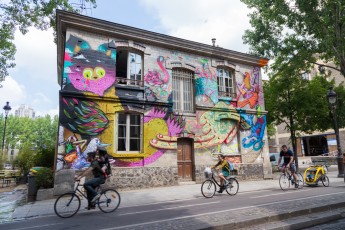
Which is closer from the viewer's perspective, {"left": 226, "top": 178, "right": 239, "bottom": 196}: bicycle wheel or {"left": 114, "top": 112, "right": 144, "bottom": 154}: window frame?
{"left": 226, "top": 178, "right": 239, "bottom": 196}: bicycle wheel

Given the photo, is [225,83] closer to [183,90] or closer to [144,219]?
[183,90]

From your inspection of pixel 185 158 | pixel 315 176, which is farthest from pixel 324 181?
pixel 185 158

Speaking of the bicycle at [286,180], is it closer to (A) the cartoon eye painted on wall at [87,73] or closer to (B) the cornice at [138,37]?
(B) the cornice at [138,37]

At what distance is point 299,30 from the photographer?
14.1 m

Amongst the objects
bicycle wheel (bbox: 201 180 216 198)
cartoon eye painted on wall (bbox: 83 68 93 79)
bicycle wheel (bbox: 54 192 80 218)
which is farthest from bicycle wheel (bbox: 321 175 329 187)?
cartoon eye painted on wall (bbox: 83 68 93 79)

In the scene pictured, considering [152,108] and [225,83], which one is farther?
[225,83]

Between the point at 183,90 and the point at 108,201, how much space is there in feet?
28.8

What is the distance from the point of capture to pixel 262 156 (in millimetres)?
16031

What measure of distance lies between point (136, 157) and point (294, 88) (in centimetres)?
1471

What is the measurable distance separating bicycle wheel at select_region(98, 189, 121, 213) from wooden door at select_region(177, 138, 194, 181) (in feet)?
21.2

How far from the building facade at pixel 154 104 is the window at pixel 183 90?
0.06 metres

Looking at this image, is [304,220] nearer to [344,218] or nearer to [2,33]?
[344,218]

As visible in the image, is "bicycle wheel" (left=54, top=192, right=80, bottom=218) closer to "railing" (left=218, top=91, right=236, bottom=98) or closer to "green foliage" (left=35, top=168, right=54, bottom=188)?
"green foliage" (left=35, top=168, right=54, bottom=188)

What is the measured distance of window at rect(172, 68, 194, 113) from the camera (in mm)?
14339
